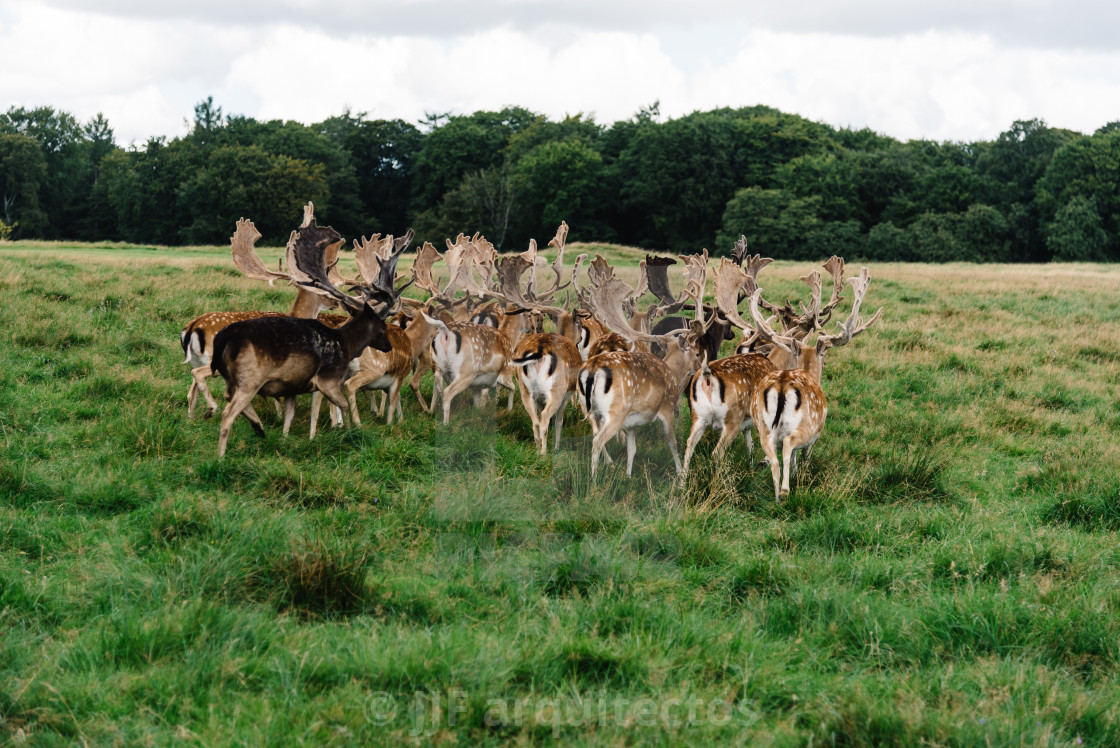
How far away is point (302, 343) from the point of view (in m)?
6.53

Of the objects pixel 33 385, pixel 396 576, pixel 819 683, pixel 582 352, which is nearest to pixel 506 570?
pixel 396 576

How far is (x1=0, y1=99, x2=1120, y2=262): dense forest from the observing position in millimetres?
49344

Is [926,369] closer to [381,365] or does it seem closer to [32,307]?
[381,365]

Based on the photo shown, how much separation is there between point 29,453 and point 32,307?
18.1 feet

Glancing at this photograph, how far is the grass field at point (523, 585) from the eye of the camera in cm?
315

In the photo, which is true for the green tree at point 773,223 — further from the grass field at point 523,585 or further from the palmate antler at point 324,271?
the palmate antler at point 324,271

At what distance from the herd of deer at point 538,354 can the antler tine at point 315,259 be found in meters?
0.01

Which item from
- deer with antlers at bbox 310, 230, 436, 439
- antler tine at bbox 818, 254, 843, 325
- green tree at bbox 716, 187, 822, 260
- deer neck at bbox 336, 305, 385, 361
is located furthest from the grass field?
green tree at bbox 716, 187, 822, 260

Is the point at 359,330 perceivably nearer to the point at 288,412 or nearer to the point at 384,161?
the point at 288,412

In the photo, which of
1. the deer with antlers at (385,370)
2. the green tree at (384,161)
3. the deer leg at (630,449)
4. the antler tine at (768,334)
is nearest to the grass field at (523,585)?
the deer leg at (630,449)

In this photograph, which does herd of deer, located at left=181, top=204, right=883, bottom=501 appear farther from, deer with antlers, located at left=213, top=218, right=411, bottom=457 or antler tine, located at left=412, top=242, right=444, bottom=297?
antler tine, located at left=412, top=242, right=444, bottom=297

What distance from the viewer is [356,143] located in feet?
221

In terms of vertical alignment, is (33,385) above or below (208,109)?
below

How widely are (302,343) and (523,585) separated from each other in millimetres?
3094
